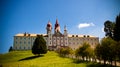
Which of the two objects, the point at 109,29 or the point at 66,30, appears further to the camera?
the point at 66,30

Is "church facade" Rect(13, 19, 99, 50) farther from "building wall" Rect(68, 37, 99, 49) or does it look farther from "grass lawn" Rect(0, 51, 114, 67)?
"grass lawn" Rect(0, 51, 114, 67)

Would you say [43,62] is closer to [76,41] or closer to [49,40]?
[49,40]

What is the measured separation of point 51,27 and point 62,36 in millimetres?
4858

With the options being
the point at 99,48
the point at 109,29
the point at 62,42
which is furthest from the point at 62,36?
the point at 99,48

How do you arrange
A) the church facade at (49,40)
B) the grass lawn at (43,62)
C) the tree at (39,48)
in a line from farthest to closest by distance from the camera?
the church facade at (49,40) < the tree at (39,48) < the grass lawn at (43,62)

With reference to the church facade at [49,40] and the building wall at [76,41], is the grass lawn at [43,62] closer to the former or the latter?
the church facade at [49,40]

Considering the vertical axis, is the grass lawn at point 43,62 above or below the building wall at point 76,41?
below

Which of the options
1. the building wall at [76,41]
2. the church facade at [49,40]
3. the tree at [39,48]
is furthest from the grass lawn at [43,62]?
the building wall at [76,41]

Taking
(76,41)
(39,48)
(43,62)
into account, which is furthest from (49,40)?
(43,62)

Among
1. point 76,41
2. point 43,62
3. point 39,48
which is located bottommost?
point 43,62

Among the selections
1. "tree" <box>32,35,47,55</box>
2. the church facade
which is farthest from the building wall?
"tree" <box>32,35,47,55</box>

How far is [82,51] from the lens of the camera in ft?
100

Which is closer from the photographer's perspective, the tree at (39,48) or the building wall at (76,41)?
the tree at (39,48)

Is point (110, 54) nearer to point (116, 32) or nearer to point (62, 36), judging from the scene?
point (116, 32)
